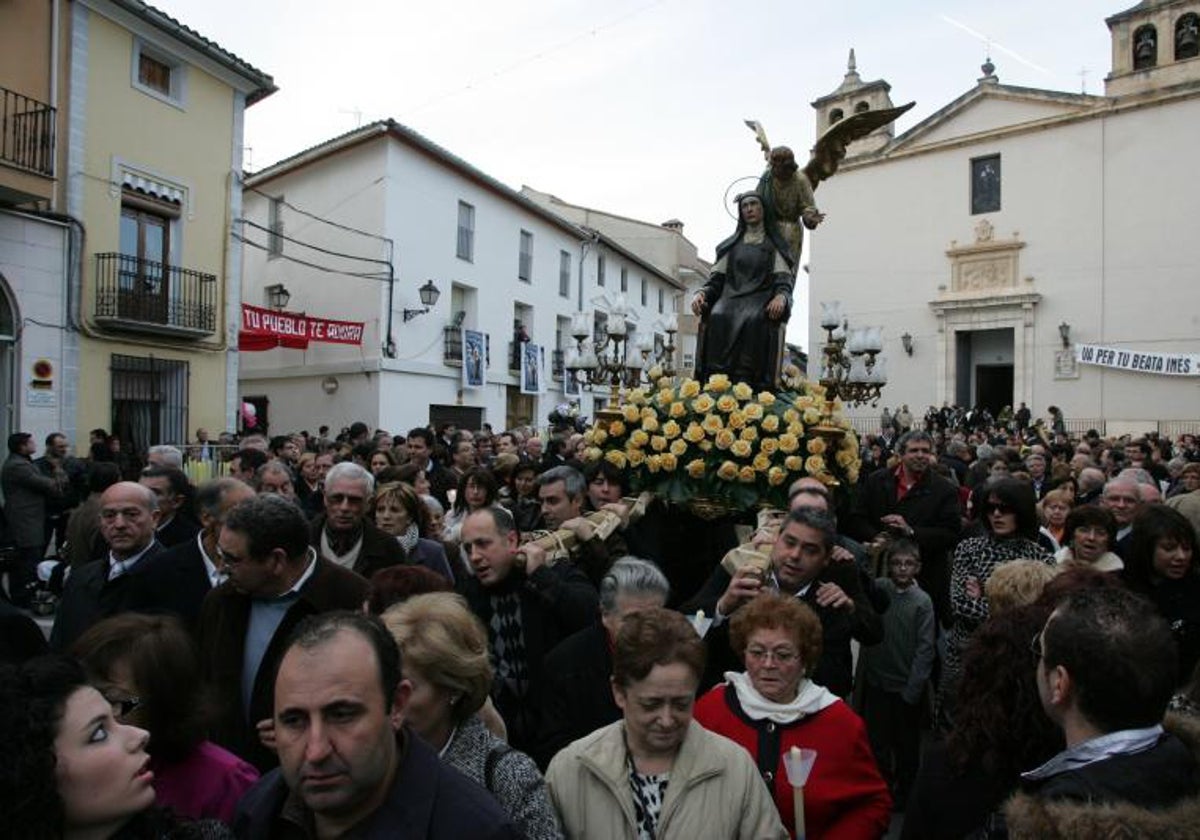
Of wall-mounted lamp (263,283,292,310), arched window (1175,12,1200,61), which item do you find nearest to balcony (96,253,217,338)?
wall-mounted lamp (263,283,292,310)

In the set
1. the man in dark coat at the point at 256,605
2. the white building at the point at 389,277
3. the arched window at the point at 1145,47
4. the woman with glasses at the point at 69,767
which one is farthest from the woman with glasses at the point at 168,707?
the arched window at the point at 1145,47

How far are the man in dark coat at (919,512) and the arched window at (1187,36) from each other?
2812 cm

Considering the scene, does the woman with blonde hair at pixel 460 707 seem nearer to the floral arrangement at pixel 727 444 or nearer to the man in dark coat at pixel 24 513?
the floral arrangement at pixel 727 444

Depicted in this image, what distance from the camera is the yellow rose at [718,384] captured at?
567cm

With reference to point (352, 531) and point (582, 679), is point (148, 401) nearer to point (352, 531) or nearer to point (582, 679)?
point (352, 531)

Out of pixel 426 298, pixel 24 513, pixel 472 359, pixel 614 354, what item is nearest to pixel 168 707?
pixel 24 513

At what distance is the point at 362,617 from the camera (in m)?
1.89

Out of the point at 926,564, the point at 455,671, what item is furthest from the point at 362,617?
the point at 926,564

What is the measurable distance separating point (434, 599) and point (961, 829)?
4.80 ft

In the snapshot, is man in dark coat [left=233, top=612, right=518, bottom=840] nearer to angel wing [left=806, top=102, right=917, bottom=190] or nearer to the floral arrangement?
the floral arrangement

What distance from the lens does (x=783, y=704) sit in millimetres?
2762

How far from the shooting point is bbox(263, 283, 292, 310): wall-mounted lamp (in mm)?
21984

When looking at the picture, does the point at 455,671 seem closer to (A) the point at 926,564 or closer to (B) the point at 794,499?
(B) the point at 794,499

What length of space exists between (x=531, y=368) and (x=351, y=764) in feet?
76.7
